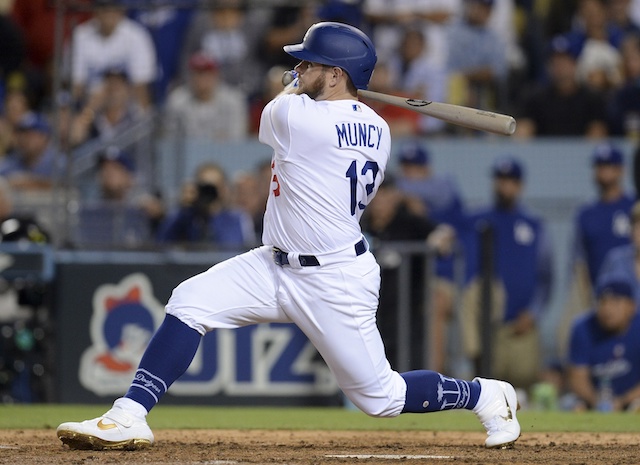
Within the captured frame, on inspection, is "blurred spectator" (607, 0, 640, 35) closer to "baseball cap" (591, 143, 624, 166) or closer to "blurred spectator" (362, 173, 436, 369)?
"baseball cap" (591, 143, 624, 166)

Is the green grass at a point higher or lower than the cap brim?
lower

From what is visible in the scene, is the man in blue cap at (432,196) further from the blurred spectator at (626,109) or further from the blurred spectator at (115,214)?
the blurred spectator at (115,214)

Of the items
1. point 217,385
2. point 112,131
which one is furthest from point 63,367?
point 112,131

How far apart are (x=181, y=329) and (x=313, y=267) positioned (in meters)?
0.62

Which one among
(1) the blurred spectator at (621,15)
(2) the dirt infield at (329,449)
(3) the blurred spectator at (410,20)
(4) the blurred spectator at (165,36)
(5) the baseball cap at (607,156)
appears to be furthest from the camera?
(1) the blurred spectator at (621,15)

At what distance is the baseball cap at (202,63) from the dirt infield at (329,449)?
14.5 ft

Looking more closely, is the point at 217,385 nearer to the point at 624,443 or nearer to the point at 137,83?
the point at 137,83

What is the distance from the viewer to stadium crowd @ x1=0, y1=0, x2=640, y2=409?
945 cm

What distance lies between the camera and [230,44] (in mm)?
10977

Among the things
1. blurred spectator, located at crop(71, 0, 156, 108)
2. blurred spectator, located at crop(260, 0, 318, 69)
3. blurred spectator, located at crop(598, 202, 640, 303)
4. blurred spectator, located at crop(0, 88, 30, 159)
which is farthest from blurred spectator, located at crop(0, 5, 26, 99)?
blurred spectator, located at crop(598, 202, 640, 303)

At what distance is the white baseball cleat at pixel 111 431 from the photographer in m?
5.13

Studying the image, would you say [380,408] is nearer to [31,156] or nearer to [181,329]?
[181,329]

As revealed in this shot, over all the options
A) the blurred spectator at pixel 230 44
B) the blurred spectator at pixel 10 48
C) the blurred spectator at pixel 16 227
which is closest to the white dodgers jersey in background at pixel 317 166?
the blurred spectator at pixel 16 227

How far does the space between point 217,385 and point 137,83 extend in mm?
3043
